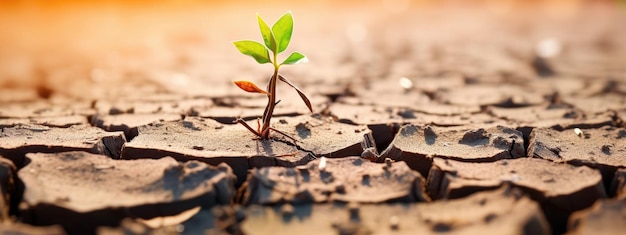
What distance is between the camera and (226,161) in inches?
77.6

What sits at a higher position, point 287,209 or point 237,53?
point 237,53

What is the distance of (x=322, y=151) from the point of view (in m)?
2.17

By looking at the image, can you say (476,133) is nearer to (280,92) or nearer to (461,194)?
(461,194)

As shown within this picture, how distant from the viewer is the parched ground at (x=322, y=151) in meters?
1.55

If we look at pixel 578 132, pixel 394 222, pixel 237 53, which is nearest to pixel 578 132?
pixel 578 132

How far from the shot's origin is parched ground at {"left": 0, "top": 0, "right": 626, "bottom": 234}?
155 cm

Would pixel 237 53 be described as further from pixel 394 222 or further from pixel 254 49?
pixel 394 222

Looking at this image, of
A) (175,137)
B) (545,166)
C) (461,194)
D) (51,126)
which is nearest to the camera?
(461,194)

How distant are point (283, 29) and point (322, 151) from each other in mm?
450

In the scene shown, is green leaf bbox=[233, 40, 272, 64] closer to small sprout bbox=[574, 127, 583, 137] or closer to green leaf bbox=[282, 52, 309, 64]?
green leaf bbox=[282, 52, 309, 64]

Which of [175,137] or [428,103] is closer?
[175,137]

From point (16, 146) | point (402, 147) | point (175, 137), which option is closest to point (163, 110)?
point (175, 137)

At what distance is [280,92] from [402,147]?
1.57 m

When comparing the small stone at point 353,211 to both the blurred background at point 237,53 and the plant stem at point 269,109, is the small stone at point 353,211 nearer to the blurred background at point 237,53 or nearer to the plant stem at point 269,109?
the plant stem at point 269,109
